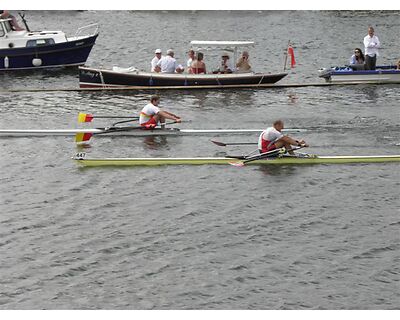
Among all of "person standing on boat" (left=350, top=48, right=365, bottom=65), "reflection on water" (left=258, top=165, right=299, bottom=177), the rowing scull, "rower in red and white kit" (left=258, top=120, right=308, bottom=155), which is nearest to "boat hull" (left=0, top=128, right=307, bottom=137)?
the rowing scull

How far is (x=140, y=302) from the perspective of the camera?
84.1ft

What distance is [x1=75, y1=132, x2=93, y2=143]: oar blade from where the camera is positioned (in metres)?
38.7

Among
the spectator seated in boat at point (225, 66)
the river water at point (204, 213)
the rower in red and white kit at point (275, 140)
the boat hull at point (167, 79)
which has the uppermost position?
the spectator seated in boat at point (225, 66)

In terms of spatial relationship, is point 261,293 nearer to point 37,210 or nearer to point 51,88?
point 37,210

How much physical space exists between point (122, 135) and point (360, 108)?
37.8ft

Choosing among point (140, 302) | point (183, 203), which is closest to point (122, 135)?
point (183, 203)

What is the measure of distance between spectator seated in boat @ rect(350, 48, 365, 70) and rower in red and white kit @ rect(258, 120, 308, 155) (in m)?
15.1

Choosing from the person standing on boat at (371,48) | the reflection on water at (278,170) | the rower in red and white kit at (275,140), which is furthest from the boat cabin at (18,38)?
the reflection on water at (278,170)

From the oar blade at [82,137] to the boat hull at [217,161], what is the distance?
2503mm

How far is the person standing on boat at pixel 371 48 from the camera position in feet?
160

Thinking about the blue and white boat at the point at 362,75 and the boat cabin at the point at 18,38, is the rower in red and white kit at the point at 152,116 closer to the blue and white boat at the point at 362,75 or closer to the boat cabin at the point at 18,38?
the blue and white boat at the point at 362,75

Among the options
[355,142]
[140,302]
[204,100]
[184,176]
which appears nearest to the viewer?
[140,302]

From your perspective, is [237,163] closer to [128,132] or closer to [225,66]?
[128,132]

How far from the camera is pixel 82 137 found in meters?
38.8
